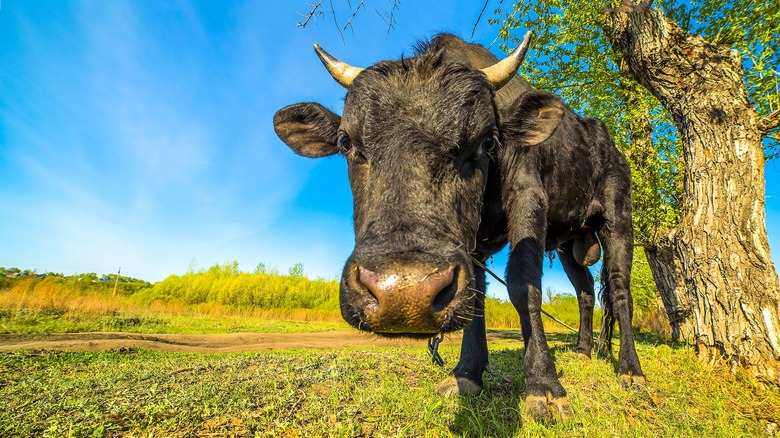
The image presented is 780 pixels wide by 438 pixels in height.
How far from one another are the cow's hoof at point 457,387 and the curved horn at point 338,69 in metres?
3.04

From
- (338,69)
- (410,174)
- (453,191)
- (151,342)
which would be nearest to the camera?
(410,174)

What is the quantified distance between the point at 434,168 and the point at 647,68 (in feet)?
18.4

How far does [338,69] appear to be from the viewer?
136 inches

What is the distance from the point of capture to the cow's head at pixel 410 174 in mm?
1636

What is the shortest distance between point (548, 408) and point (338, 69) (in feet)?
11.1

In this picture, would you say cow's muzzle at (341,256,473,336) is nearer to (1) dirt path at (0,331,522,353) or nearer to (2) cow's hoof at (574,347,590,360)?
(2) cow's hoof at (574,347,590,360)

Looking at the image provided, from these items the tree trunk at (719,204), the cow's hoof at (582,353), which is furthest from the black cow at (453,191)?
the cow's hoof at (582,353)

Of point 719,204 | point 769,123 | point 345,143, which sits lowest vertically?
point 345,143

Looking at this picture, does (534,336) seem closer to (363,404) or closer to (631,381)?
(363,404)

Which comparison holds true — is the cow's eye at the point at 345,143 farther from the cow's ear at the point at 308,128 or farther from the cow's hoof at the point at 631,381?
the cow's hoof at the point at 631,381

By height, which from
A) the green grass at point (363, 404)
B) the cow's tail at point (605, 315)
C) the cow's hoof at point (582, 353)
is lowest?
the green grass at point (363, 404)

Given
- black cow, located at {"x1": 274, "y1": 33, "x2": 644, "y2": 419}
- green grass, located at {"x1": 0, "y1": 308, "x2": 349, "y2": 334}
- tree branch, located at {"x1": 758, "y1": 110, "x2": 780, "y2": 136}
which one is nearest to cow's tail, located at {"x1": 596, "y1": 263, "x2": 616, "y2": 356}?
black cow, located at {"x1": 274, "y1": 33, "x2": 644, "y2": 419}

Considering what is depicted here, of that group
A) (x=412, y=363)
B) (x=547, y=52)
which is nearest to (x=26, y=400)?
(x=412, y=363)

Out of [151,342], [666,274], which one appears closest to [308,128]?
[666,274]
